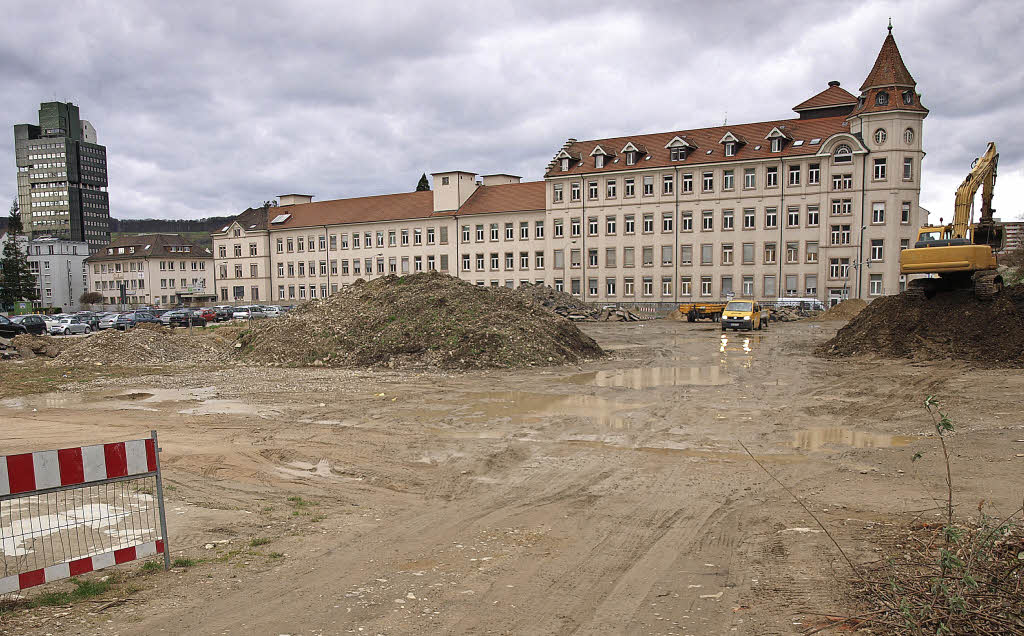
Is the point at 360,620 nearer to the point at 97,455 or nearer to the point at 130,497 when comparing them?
the point at 97,455

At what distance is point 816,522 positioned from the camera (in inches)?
305

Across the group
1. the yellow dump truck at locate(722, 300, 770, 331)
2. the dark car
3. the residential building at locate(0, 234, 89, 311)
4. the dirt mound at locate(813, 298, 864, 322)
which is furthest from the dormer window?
the residential building at locate(0, 234, 89, 311)

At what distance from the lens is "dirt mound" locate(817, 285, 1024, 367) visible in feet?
77.0

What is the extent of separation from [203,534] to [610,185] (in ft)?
217

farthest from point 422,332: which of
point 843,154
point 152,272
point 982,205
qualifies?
point 152,272

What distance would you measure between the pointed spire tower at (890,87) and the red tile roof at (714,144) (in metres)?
3.35

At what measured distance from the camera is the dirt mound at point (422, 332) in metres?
25.2

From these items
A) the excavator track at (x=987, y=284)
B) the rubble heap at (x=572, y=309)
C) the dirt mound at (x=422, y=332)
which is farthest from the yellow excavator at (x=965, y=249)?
the rubble heap at (x=572, y=309)

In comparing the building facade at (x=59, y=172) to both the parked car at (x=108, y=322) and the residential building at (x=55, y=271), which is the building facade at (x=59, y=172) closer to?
the residential building at (x=55, y=271)

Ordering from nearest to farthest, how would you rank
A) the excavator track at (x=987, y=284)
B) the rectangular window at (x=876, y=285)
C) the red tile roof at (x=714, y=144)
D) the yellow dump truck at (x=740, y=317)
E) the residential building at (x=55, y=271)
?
the excavator track at (x=987, y=284) < the yellow dump truck at (x=740, y=317) < the rectangular window at (x=876, y=285) < the red tile roof at (x=714, y=144) < the residential building at (x=55, y=271)

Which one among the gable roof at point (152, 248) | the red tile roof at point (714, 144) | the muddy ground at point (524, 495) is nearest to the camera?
the muddy ground at point (524, 495)

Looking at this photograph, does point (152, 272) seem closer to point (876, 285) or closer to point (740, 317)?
point (740, 317)

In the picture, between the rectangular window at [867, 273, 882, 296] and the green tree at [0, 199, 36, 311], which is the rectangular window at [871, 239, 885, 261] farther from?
the green tree at [0, 199, 36, 311]

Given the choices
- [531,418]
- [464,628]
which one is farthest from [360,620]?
[531,418]
